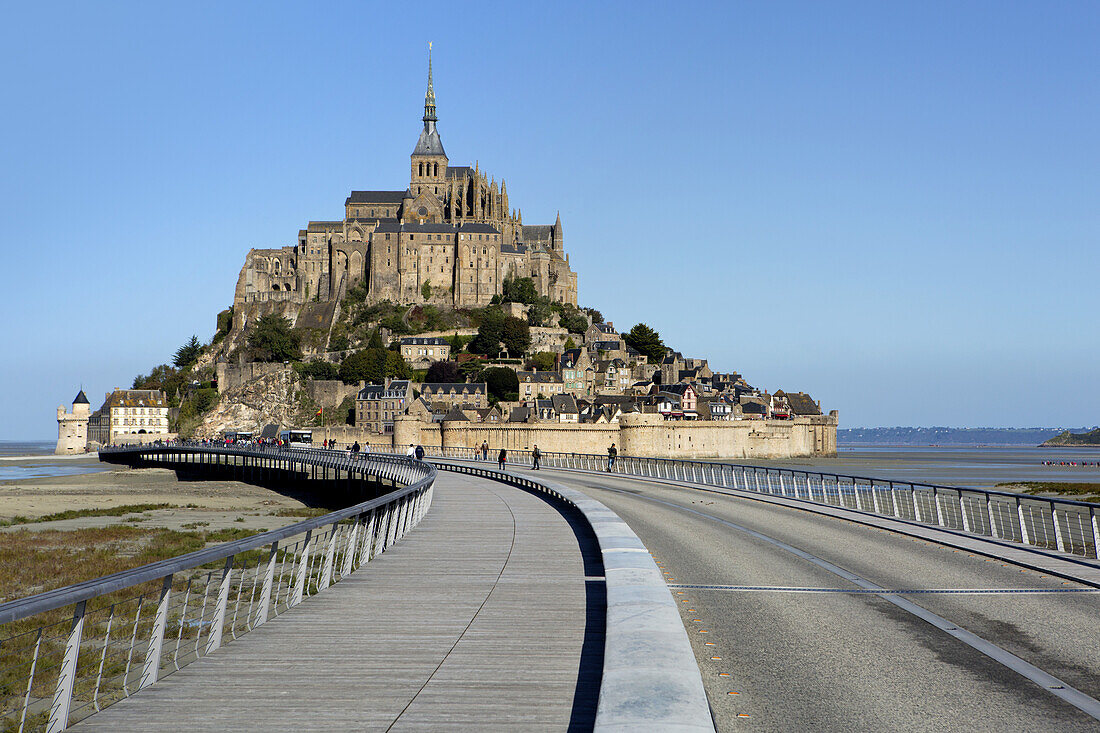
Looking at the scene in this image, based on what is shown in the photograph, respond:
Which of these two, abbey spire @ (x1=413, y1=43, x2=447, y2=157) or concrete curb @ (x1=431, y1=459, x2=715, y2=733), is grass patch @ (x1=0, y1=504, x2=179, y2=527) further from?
abbey spire @ (x1=413, y1=43, x2=447, y2=157)

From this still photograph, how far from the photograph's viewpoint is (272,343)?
482 feet

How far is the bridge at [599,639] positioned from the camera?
6441 millimetres

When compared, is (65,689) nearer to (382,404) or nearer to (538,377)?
(382,404)

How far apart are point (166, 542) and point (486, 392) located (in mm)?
93683

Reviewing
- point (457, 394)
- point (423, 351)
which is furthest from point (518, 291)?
point (457, 394)

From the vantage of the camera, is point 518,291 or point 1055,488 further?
point 518,291

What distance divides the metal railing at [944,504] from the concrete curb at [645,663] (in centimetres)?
782

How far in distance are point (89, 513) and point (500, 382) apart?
8435cm

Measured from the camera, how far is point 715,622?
10.2 m

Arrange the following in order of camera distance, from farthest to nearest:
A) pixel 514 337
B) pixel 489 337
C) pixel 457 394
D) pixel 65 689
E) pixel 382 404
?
pixel 514 337 < pixel 489 337 < pixel 457 394 < pixel 382 404 < pixel 65 689

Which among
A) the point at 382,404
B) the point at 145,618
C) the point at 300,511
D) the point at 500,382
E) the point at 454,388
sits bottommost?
the point at 145,618

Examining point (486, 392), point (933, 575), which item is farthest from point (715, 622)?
point (486, 392)

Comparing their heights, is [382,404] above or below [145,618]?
above

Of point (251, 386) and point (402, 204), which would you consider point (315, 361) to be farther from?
point (402, 204)
